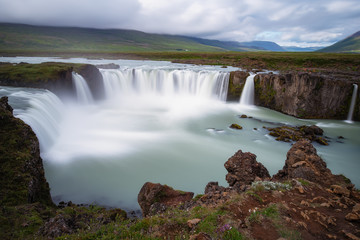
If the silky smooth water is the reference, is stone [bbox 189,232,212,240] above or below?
above

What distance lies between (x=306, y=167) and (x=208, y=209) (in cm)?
580

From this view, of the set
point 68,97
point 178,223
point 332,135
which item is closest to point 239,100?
point 332,135

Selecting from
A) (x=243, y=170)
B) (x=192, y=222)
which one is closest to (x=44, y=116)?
(x=243, y=170)

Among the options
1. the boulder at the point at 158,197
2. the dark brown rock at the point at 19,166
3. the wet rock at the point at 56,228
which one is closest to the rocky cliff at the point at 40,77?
the dark brown rock at the point at 19,166

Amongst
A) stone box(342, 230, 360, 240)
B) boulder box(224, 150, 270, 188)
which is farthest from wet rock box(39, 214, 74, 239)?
stone box(342, 230, 360, 240)

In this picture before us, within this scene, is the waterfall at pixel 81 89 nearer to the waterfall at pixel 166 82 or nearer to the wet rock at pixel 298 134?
the waterfall at pixel 166 82

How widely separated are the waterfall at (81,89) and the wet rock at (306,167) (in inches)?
1085

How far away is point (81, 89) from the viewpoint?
100 ft

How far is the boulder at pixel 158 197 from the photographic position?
9344 millimetres

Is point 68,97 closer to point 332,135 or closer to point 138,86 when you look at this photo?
point 138,86

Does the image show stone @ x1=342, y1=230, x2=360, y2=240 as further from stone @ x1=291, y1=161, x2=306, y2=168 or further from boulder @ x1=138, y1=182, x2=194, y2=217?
boulder @ x1=138, y1=182, x2=194, y2=217

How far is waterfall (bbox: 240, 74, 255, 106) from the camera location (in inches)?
1340

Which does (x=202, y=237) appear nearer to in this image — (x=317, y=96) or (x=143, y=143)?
(x=143, y=143)

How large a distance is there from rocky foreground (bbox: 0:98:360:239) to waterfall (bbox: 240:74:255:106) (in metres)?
24.2
